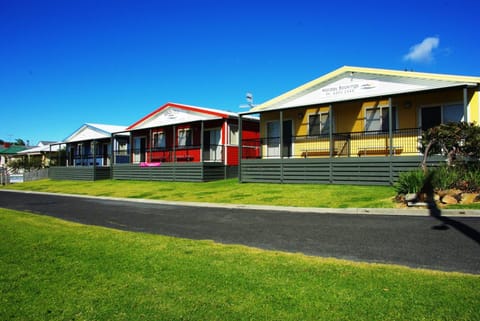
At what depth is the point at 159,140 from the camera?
2872 centimetres

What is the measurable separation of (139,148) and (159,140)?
273 cm

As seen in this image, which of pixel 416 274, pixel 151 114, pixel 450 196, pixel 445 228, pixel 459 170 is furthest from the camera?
pixel 151 114

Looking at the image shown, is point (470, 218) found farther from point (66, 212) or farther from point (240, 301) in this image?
point (66, 212)

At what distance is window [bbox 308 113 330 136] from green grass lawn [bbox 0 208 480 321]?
46.2ft

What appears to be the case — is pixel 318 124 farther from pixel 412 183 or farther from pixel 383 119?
pixel 412 183

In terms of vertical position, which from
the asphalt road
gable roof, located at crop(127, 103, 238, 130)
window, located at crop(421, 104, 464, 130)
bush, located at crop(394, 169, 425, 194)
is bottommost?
the asphalt road

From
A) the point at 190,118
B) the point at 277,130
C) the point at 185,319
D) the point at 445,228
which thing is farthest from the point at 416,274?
the point at 190,118

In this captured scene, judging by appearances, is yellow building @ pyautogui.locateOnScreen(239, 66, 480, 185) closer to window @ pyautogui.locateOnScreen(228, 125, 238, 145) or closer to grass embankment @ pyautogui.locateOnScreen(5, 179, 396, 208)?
grass embankment @ pyautogui.locateOnScreen(5, 179, 396, 208)

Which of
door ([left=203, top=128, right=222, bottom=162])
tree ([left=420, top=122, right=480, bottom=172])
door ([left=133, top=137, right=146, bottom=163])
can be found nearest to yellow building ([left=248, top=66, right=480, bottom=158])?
tree ([left=420, top=122, right=480, bottom=172])

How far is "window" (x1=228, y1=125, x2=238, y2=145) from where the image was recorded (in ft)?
78.6

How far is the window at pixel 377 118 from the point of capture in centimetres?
1719

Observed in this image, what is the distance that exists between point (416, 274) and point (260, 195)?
413 inches

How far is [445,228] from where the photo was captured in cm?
746

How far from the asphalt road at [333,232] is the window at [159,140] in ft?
55.5
